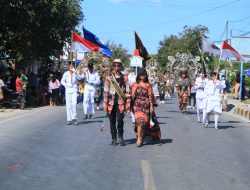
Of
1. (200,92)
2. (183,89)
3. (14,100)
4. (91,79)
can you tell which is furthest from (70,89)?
(14,100)

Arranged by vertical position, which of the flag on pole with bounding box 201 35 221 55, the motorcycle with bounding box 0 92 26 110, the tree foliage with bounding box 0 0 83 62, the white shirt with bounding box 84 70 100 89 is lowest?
the motorcycle with bounding box 0 92 26 110

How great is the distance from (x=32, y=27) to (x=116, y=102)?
16.2 meters

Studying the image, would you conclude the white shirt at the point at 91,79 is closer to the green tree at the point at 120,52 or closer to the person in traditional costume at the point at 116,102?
the person in traditional costume at the point at 116,102

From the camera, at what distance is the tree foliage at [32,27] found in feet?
80.0

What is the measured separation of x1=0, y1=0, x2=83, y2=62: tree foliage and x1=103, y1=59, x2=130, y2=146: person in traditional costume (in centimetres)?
1237

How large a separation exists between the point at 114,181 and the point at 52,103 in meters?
19.9

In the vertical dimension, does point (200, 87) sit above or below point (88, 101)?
above

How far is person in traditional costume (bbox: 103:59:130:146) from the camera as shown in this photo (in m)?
11.4

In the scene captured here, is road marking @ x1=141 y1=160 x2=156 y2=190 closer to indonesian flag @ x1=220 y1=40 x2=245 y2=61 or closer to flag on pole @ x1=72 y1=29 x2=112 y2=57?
indonesian flag @ x1=220 y1=40 x2=245 y2=61

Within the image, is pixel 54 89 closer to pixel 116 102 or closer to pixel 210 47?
pixel 210 47

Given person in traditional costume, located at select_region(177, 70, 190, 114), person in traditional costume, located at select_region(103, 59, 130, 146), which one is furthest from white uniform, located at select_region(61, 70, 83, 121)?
person in traditional costume, located at select_region(177, 70, 190, 114)

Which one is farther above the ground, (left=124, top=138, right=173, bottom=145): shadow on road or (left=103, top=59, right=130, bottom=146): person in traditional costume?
(left=103, top=59, right=130, bottom=146): person in traditional costume

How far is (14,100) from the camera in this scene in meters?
24.2

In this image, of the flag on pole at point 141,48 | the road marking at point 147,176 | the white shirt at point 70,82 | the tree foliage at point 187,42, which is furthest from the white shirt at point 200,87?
the tree foliage at point 187,42
